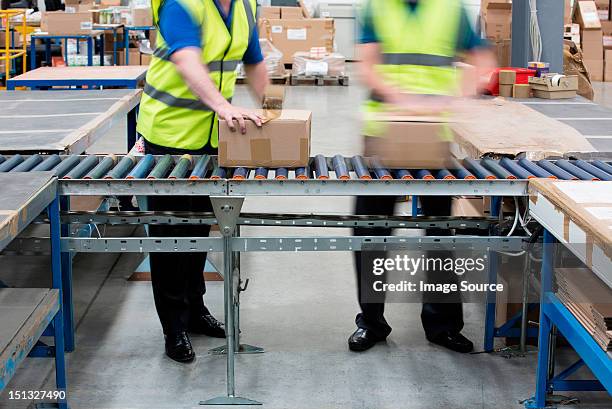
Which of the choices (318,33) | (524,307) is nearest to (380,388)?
(524,307)

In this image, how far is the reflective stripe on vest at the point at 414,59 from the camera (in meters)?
3.55

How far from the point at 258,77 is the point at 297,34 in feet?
34.0

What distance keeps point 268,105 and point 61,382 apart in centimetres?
133

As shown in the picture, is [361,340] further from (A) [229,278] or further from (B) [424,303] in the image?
(A) [229,278]

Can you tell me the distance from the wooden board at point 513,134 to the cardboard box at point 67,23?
7.62 meters

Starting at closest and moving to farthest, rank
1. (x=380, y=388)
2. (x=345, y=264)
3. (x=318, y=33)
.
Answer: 1. (x=380, y=388)
2. (x=345, y=264)
3. (x=318, y=33)

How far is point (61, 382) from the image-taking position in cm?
347

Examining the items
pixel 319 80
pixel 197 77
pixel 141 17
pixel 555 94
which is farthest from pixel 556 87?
pixel 141 17

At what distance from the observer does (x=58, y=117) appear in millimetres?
4980

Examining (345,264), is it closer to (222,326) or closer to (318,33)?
(222,326)

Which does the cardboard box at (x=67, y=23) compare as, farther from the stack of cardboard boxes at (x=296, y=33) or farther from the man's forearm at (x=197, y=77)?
the man's forearm at (x=197, y=77)

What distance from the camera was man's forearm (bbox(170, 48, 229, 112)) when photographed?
3.57 m

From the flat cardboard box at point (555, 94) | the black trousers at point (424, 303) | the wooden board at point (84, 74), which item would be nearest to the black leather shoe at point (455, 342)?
the black trousers at point (424, 303)

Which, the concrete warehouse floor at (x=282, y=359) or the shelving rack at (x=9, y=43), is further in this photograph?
the shelving rack at (x=9, y=43)
